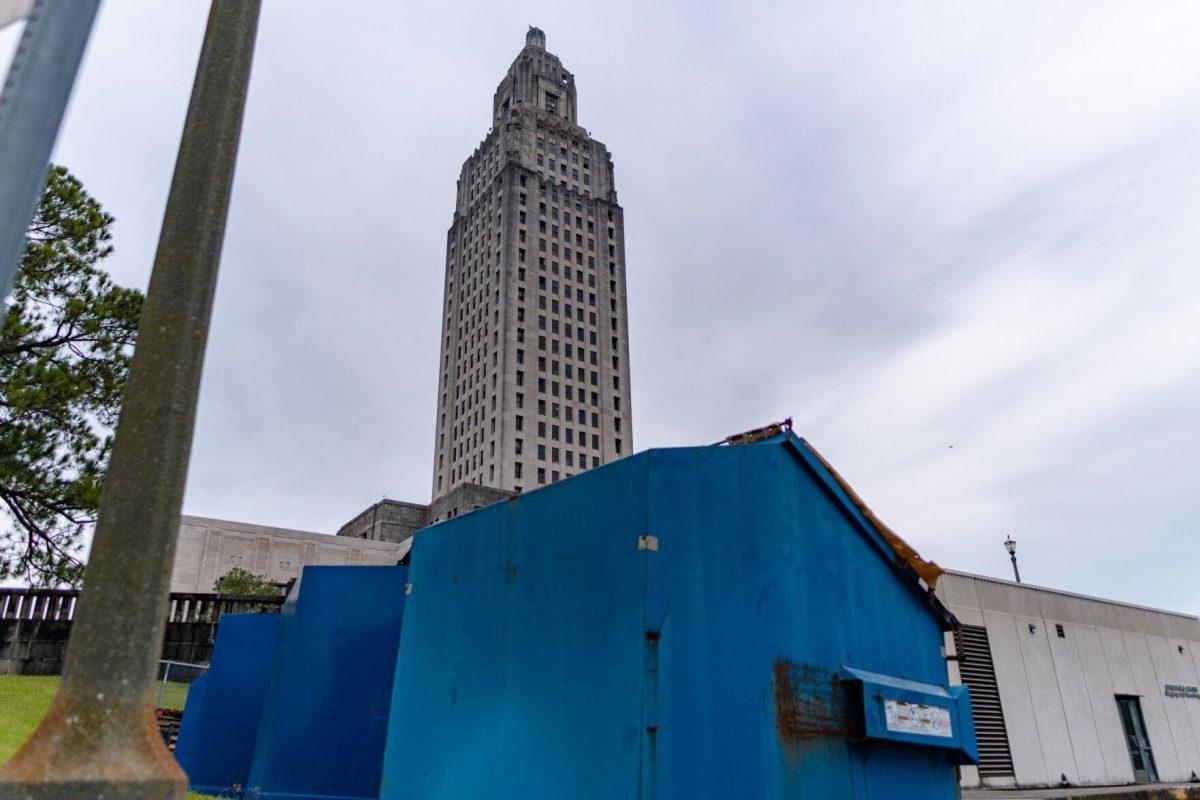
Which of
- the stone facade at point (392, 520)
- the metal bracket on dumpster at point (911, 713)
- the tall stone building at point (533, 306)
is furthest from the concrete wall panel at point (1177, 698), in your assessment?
the stone facade at point (392, 520)

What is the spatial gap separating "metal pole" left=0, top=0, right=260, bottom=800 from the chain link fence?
14.9 m

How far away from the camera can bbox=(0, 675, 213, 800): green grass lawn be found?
10.4 meters

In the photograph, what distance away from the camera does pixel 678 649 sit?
5.46 m

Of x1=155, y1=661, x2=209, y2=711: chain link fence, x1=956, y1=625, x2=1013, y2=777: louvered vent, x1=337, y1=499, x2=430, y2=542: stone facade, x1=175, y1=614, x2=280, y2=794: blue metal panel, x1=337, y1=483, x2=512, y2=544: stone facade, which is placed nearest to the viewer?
x1=175, y1=614, x2=280, y2=794: blue metal panel

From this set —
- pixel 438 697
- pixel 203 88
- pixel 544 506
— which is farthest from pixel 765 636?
pixel 203 88

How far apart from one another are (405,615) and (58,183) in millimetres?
12223

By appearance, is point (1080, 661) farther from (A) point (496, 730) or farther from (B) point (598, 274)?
(B) point (598, 274)

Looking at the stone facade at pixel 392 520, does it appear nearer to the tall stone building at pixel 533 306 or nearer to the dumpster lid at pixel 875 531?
the tall stone building at pixel 533 306

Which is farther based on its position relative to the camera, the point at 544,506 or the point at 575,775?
the point at 544,506

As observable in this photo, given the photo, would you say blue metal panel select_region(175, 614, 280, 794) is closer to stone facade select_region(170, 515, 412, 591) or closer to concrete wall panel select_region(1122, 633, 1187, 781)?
concrete wall panel select_region(1122, 633, 1187, 781)

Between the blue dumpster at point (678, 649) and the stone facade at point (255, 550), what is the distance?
5872 centimetres

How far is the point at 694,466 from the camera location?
20.0ft

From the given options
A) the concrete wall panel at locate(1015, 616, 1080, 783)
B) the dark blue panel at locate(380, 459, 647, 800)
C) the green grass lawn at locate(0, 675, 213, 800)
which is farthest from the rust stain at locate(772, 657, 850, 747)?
the concrete wall panel at locate(1015, 616, 1080, 783)

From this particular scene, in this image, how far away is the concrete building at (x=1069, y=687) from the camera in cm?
2255
